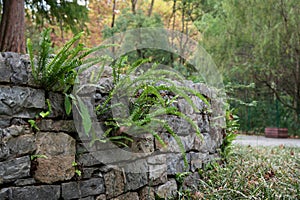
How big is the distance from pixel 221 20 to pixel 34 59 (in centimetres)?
951

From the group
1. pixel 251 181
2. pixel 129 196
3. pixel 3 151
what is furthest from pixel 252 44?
pixel 3 151

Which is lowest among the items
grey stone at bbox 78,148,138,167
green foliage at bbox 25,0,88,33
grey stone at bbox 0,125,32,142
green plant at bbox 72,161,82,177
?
green plant at bbox 72,161,82,177

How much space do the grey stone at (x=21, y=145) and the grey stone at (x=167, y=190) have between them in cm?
113

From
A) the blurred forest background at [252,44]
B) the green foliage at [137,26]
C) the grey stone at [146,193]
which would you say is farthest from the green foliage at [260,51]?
the grey stone at [146,193]

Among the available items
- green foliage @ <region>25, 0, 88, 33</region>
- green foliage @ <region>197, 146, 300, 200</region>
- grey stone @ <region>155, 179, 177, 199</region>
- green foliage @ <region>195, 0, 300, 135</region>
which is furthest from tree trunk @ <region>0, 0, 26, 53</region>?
green foliage @ <region>195, 0, 300, 135</region>

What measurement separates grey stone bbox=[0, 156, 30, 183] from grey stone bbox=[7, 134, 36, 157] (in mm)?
36

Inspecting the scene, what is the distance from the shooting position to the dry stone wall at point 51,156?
1771 mm

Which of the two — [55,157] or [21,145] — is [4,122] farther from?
[55,157]

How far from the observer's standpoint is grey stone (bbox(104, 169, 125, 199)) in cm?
218

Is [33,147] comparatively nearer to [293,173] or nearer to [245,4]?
[293,173]

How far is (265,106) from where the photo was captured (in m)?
11.0

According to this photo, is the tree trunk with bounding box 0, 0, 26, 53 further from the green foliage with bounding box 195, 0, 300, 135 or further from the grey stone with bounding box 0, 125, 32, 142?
the green foliage with bounding box 195, 0, 300, 135

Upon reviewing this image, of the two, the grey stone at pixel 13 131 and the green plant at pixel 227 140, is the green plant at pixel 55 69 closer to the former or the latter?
the grey stone at pixel 13 131

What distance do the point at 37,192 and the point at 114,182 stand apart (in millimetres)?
553
